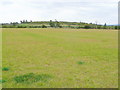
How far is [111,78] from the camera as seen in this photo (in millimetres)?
6457

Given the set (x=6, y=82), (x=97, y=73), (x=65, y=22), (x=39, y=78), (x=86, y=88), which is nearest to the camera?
(x=86, y=88)

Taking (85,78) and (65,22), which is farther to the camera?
(65,22)

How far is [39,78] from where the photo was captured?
635 cm

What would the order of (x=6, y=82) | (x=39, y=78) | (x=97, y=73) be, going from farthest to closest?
(x=97, y=73) → (x=39, y=78) → (x=6, y=82)

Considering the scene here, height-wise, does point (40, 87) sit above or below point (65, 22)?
below

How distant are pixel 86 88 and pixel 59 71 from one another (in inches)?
91.6

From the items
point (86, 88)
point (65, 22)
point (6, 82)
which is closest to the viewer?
point (86, 88)

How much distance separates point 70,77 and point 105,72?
Answer: 69.4 inches

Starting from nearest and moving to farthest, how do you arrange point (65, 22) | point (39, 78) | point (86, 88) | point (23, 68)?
point (86, 88) → point (39, 78) → point (23, 68) → point (65, 22)

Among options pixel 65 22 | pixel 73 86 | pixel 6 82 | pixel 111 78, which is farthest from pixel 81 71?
pixel 65 22

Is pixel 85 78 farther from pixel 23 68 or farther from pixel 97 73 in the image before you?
pixel 23 68

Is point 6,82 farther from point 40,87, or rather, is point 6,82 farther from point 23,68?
point 23,68

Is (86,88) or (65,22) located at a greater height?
(65,22)

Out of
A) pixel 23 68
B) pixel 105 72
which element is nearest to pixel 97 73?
pixel 105 72
